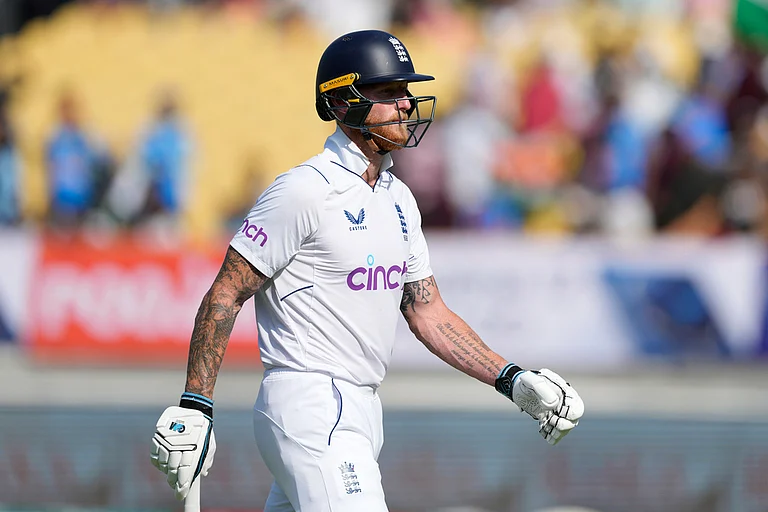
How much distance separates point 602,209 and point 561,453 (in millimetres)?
6567

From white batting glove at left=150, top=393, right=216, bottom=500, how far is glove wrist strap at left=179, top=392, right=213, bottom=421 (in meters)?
0.02

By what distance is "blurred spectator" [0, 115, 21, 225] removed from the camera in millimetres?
14375

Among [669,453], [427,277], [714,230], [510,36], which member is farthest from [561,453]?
[510,36]

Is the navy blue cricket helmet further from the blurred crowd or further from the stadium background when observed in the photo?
the blurred crowd

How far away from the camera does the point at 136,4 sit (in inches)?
704

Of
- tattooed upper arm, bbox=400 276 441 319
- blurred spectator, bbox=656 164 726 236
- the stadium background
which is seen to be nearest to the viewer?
tattooed upper arm, bbox=400 276 441 319

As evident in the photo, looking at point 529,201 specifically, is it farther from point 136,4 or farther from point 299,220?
point 299,220

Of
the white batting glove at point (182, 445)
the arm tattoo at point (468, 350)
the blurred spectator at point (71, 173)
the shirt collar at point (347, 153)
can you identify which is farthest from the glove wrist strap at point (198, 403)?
the blurred spectator at point (71, 173)

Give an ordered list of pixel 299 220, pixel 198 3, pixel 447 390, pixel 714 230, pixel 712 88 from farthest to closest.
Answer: pixel 198 3
pixel 712 88
pixel 714 230
pixel 447 390
pixel 299 220

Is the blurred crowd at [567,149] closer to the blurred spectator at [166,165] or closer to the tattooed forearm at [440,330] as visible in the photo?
the blurred spectator at [166,165]

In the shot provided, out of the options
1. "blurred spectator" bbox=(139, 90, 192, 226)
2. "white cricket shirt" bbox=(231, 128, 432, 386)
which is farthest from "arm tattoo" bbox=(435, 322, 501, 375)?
"blurred spectator" bbox=(139, 90, 192, 226)

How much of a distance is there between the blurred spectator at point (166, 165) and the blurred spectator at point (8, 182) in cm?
149

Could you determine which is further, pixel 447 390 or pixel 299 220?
pixel 447 390

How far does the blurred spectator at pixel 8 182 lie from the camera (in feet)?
47.2
